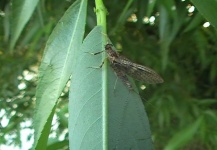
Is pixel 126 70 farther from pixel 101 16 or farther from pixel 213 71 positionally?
pixel 213 71

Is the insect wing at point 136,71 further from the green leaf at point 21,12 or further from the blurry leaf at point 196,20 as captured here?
the blurry leaf at point 196,20

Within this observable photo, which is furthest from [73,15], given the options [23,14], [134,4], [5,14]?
[134,4]

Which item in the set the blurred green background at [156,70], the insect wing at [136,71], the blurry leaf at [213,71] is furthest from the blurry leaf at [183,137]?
the insect wing at [136,71]

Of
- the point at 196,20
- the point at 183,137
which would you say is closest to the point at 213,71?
the point at 183,137

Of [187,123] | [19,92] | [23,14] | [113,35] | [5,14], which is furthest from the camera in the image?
[19,92]

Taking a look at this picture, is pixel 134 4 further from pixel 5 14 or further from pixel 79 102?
pixel 79 102

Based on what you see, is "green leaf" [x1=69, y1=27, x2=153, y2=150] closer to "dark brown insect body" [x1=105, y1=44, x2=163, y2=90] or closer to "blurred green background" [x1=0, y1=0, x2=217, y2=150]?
"dark brown insect body" [x1=105, y1=44, x2=163, y2=90]
